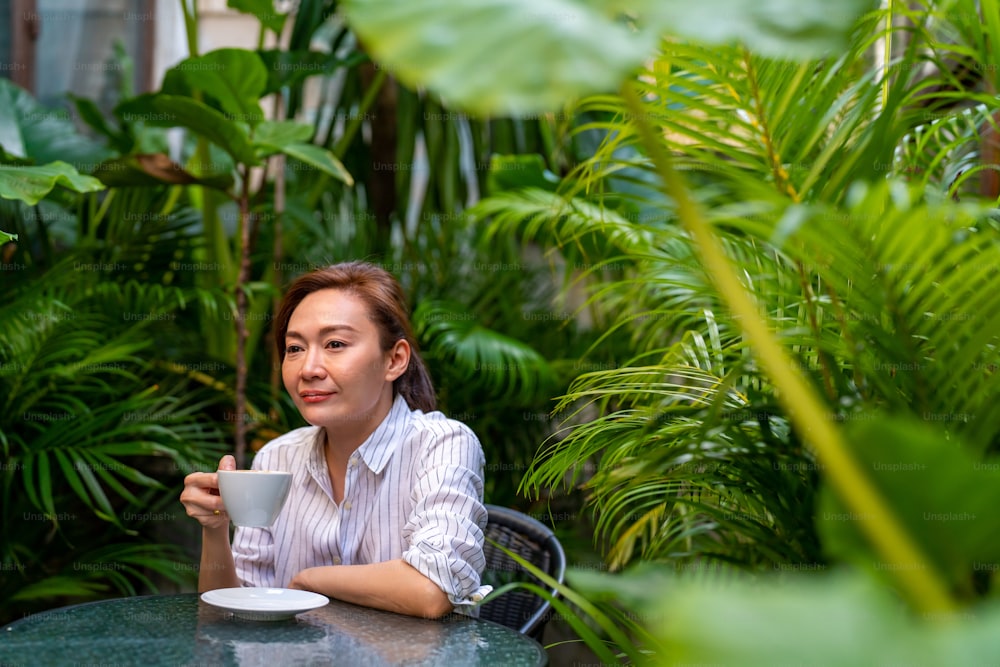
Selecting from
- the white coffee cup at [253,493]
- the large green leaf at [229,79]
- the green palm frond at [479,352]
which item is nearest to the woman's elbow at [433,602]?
the white coffee cup at [253,493]

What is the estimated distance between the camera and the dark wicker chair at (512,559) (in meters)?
1.78

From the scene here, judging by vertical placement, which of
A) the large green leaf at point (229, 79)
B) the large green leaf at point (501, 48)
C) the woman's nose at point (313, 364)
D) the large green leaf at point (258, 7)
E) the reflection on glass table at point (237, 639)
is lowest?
the reflection on glass table at point (237, 639)

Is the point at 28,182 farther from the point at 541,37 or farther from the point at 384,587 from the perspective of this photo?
the point at 541,37

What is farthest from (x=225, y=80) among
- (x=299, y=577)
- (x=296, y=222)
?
(x=299, y=577)

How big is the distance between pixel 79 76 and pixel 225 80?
2216 millimetres

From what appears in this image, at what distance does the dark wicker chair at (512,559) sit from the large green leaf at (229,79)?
145cm

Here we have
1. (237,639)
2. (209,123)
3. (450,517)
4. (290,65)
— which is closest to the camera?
(237,639)

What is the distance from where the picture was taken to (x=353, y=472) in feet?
5.83

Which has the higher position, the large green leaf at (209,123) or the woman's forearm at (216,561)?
the large green leaf at (209,123)

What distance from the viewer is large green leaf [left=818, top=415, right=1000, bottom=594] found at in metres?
0.48

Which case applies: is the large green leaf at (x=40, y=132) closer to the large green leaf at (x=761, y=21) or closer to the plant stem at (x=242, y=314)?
the plant stem at (x=242, y=314)

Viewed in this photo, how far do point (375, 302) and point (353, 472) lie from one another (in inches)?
13.1

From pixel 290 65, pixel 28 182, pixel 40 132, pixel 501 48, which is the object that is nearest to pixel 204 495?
pixel 28 182

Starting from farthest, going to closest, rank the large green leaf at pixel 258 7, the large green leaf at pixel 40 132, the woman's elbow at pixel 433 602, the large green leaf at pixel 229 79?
the large green leaf at pixel 40 132, the large green leaf at pixel 258 7, the large green leaf at pixel 229 79, the woman's elbow at pixel 433 602
